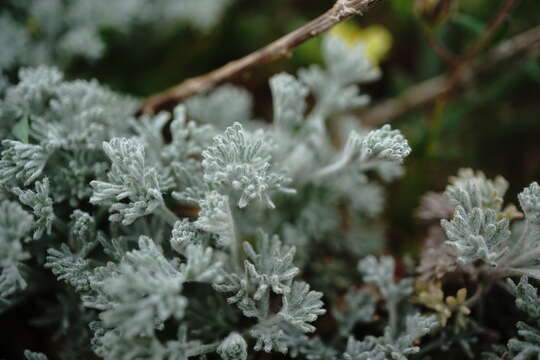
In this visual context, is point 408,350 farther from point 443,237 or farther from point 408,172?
point 408,172

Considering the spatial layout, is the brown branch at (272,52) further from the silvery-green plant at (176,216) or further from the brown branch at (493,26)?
the brown branch at (493,26)

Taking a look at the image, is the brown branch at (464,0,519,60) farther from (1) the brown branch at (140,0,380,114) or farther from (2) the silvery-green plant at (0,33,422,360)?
(1) the brown branch at (140,0,380,114)

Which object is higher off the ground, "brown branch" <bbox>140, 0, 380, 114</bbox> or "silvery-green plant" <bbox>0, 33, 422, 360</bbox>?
"brown branch" <bbox>140, 0, 380, 114</bbox>

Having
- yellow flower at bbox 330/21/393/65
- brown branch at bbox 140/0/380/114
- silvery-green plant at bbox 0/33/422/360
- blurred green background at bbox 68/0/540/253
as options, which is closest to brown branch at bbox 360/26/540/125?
blurred green background at bbox 68/0/540/253

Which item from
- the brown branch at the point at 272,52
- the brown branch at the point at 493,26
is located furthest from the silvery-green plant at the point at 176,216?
the brown branch at the point at 493,26

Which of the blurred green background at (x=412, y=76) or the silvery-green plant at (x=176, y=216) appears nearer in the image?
the silvery-green plant at (x=176, y=216)

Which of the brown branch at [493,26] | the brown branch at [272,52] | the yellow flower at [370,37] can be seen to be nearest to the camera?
the brown branch at [272,52]

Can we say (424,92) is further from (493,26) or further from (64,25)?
(64,25)

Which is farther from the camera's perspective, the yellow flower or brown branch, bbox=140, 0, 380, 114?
the yellow flower
